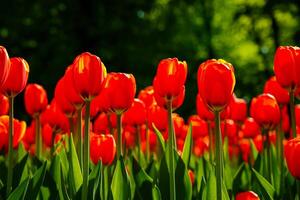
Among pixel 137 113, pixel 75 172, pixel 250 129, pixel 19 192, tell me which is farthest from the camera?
pixel 250 129

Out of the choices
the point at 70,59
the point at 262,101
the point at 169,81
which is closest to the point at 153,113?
the point at 262,101

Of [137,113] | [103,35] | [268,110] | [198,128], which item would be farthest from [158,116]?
[103,35]

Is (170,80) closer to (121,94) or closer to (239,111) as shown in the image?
(121,94)

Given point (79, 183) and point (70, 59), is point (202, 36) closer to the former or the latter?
point (70, 59)

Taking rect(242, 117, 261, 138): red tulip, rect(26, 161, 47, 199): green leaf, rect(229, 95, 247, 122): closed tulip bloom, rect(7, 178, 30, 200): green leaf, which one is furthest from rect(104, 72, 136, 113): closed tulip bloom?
rect(242, 117, 261, 138): red tulip

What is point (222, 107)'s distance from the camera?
6.70ft

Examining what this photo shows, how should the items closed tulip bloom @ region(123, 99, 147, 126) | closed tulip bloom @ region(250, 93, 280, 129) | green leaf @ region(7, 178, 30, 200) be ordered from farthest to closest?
closed tulip bloom @ region(123, 99, 147, 126) < closed tulip bloom @ region(250, 93, 280, 129) < green leaf @ region(7, 178, 30, 200)

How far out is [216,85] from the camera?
2.04 m

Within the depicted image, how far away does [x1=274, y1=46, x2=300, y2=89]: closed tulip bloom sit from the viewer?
8.01 ft

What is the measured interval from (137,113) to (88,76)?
131 cm

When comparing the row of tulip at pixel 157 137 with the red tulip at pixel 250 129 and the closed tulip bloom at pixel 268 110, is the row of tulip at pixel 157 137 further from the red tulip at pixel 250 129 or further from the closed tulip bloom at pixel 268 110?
the red tulip at pixel 250 129

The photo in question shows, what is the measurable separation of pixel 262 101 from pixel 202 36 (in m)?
18.8

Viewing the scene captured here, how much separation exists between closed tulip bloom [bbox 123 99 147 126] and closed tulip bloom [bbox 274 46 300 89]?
1.15m

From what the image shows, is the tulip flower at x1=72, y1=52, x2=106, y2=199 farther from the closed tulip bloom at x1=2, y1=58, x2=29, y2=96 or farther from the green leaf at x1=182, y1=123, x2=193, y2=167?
the green leaf at x1=182, y1=123, x2=193, y2=167
